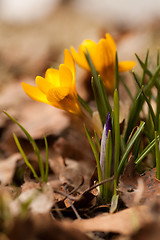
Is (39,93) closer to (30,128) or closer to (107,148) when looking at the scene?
(107,148)

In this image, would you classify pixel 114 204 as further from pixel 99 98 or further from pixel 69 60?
pixel 69 60

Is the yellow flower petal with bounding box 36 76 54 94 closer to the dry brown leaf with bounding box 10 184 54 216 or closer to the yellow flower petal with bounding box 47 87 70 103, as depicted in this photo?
the yellow flower petal with bounding box 47 87 70 103

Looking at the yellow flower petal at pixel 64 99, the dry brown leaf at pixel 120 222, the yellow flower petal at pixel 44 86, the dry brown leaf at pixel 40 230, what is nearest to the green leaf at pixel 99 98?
the yellow flower petal at pixel 64 99

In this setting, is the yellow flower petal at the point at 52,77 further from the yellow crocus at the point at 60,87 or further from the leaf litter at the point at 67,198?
the leaf litter at the point at 67,198

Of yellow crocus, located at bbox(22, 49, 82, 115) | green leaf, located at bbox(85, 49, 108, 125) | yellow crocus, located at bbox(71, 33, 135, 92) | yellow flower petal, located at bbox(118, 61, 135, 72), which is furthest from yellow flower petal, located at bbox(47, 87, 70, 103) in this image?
yellow flower petal, located at bbox(118, 61, 135, 72)

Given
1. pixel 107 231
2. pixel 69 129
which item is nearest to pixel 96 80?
pixel 107 231

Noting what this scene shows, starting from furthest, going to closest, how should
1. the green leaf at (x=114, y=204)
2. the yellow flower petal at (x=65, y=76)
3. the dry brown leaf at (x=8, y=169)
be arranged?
1. the dry brown leaf at (x=8, y=169)
2. the yellow flower petal at (x=65, y=76)
3. the green leaf at (x=114, y=204)
